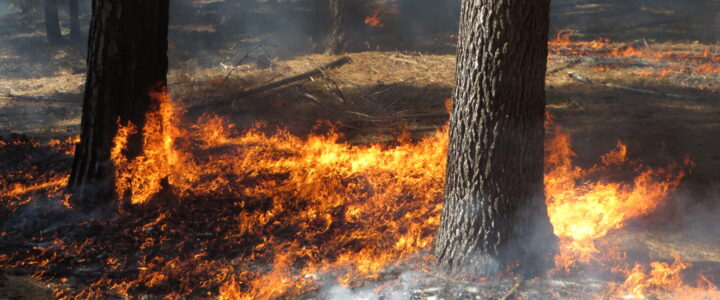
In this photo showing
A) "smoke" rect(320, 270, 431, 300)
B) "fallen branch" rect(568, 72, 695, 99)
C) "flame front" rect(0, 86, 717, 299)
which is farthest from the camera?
"fallen branch" rect(568, 72, 695, 99)

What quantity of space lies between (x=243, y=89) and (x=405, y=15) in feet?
29.4

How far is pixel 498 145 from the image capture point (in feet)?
14.9

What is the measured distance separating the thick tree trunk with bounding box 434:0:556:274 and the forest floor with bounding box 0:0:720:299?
1.43 metres

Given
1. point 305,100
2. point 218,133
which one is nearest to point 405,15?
point 305,100

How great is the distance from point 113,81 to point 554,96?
8349 mm

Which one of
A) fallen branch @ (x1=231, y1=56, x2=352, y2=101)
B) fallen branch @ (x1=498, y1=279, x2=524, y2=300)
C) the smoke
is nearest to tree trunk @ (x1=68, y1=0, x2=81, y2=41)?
fallen branch @ (x1=231, y1=56, x2=352, y2=101)

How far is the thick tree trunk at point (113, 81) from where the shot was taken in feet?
19.3

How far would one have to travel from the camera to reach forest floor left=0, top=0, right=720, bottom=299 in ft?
24.5

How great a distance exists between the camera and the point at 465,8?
448 centimetres

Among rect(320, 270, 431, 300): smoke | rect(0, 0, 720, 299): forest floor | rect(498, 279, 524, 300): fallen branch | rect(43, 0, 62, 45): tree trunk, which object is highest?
rect(43, 0, 62, 45): tree trunk

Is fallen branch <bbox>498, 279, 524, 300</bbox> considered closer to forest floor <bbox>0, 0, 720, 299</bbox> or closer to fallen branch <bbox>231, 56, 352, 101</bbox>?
forest floor <bbox>0, 0, 720, 299</bbox>

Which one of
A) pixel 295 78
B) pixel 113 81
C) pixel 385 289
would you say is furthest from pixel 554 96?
pixel 113 81

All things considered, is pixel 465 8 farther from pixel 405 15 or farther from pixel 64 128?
pixel 405 15

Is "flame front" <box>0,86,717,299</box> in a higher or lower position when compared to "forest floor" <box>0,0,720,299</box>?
lower
